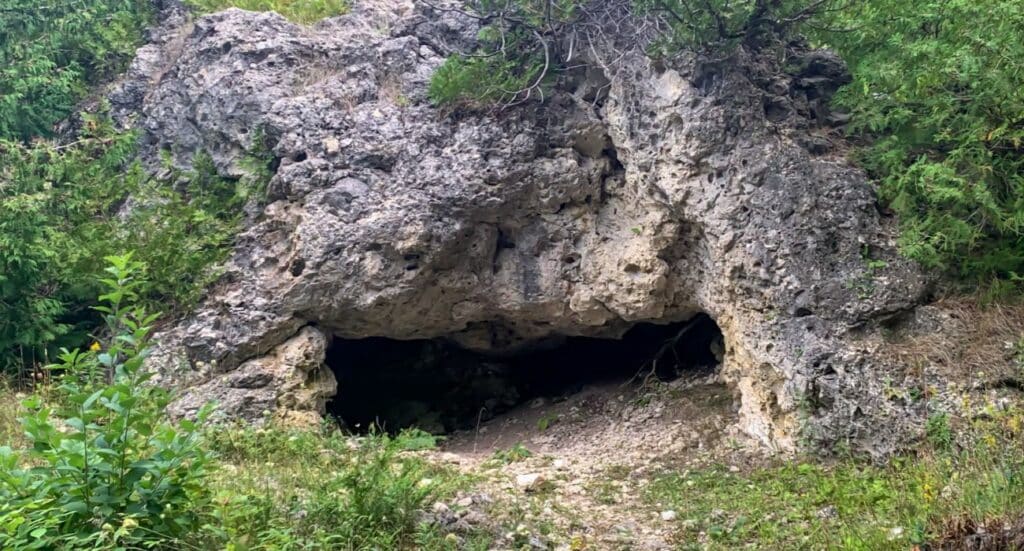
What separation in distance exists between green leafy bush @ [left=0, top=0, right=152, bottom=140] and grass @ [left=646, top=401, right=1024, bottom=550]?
7091 mm

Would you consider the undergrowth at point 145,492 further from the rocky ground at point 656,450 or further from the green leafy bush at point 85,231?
the green leafy bush at point 85,231

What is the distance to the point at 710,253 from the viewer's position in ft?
18.8

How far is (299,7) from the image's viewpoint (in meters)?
7.52

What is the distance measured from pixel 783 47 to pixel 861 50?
28.5 inches

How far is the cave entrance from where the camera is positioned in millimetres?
7832

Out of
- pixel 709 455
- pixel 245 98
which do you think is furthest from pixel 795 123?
pixel 245 98

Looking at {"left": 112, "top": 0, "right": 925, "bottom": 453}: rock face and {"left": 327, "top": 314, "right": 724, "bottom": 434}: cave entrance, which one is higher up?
{"left": 112, "top": 0, "right": 925, "bottom": 453}: rock face

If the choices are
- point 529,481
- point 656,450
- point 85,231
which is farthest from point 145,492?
point 85,231

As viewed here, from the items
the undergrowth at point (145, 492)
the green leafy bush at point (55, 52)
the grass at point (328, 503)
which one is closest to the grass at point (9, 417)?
the grass at point (328, 503)

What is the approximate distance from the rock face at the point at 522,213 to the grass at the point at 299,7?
0.31 metres

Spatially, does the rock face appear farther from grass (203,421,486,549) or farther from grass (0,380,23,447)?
grass (203,421,486,549)

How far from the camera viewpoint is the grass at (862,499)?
2855mm

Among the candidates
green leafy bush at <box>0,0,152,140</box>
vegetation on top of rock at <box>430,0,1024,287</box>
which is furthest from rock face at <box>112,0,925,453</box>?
green leafy bush at <box>0,0,152,140</box>

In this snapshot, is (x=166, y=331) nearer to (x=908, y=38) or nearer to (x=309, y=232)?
(x=309, y=232)
